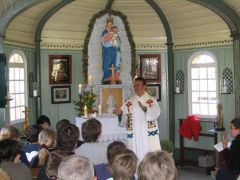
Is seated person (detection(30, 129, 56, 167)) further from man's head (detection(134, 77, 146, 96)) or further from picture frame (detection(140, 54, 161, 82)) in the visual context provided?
picture frame (detection(140, 54, 161, 82))

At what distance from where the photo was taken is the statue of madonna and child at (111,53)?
1125cm

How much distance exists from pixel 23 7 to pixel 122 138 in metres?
4.07

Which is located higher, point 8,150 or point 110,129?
point 8,150

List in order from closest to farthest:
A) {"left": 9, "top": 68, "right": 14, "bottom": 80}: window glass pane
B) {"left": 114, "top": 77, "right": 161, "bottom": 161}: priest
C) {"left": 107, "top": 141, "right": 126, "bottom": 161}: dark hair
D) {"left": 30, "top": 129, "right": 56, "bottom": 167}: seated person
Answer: {"left": 107, "top": 141, "right": 126, "bottom": 161}: dark hair, {"left": 30, "top": 129, "right": 56, "bottom": 167}: seated person, {"left": 114, "top": 77, "right": 161, "bottom": 161}: priest, {"left": 9, "top": 68, "right": 14, "bottom": 80}: window glass pane

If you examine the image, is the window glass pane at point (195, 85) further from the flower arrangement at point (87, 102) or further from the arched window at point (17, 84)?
the arched window at point (17, 84)

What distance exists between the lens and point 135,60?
1184cm

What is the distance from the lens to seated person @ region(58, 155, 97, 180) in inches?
113

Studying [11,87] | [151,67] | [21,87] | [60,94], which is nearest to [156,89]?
[151,67]

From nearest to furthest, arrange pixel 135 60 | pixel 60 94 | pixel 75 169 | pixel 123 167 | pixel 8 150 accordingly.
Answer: pixel 75 169, pixel 123 167, pixel 8 150, pixel 60 94, pixel 135 60

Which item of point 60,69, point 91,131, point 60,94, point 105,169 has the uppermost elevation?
point 60,69

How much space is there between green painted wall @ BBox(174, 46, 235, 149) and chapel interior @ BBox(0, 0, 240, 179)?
3 cm

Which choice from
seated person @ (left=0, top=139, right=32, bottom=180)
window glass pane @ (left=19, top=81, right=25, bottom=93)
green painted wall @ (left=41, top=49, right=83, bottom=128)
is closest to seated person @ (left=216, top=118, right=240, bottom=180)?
seated person @ (left=0, top=139, right=32, bottom=180)

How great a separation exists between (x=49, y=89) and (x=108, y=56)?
180cm

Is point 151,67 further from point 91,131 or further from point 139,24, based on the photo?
point 91,131
